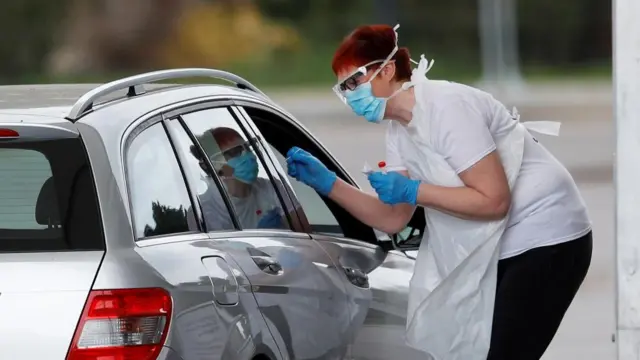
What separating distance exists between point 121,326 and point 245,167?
1.39 m

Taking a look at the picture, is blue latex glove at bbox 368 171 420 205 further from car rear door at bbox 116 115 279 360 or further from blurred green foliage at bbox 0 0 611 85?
blurred green foliage at bbox 0 0 611 85

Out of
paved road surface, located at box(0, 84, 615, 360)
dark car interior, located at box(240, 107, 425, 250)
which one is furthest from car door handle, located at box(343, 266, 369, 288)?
paved road surface, located at box(0, 84, 615, 360)

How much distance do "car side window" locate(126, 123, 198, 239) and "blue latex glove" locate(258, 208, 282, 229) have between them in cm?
54

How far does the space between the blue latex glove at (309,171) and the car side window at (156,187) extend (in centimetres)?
86

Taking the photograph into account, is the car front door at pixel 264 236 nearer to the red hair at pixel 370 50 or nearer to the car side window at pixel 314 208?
the car side window at pixel 314 208

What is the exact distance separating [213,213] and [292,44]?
99.4 ft

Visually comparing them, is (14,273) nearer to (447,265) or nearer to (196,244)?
(196,244)

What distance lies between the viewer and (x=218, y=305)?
3.79 metres

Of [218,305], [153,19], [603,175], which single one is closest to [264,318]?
[218,305]

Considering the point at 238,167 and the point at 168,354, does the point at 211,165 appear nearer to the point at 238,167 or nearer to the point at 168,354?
the point at 238,167

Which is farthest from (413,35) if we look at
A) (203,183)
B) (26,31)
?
(203,183)

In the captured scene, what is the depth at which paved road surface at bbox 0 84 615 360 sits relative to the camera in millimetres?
8234

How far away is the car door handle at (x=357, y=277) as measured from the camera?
4.85m

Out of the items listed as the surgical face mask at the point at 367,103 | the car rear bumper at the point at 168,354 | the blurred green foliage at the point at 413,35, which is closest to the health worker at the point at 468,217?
the surgical face mask at the point at 367,103
